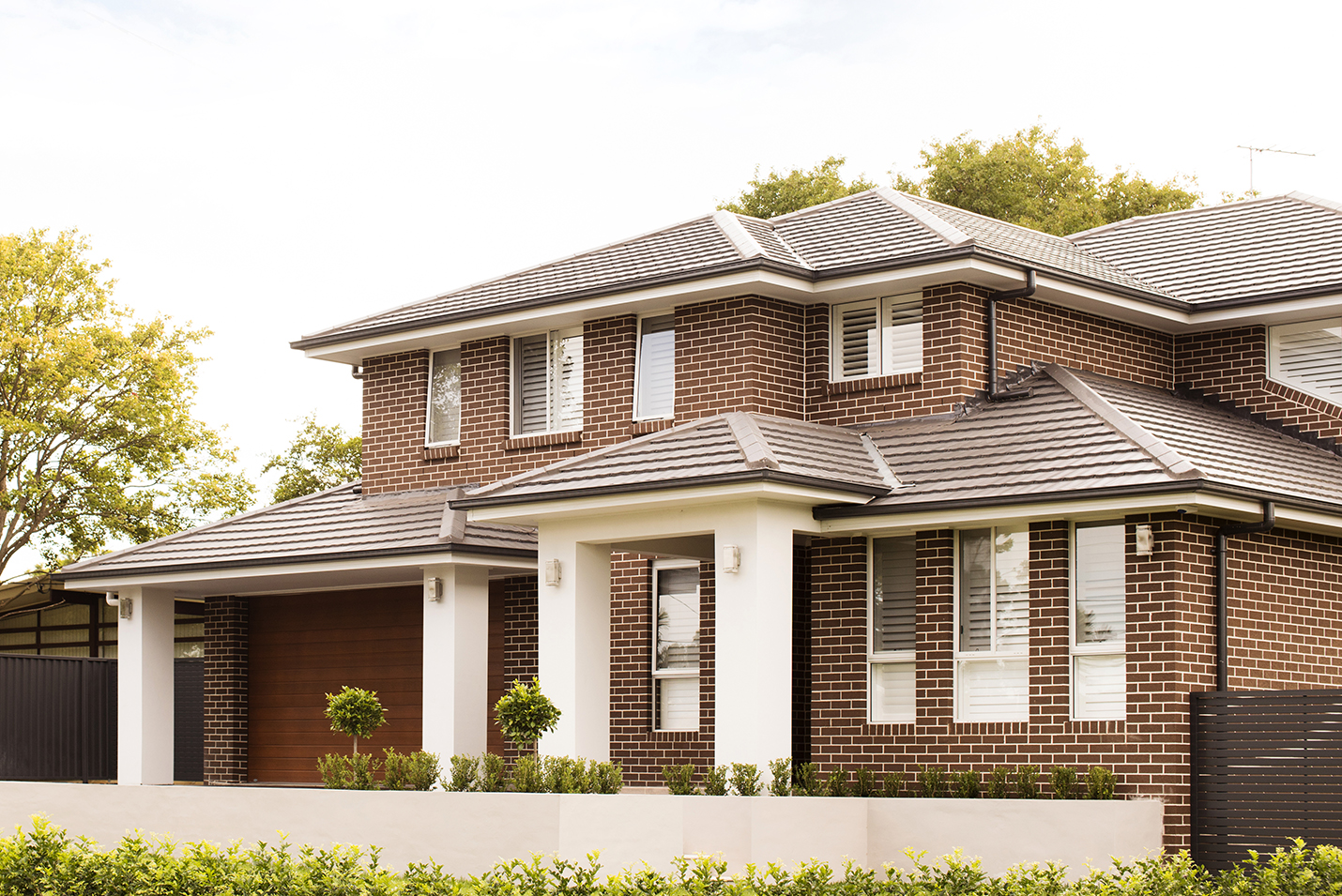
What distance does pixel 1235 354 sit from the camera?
20.3 metres

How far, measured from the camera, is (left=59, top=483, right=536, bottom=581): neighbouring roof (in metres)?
19.3

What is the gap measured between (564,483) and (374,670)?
20.6 feet

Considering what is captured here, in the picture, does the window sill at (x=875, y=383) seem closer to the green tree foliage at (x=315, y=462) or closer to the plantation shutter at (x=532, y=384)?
the plantation shutter at (x=532, y=384)

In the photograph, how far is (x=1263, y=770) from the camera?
48.5 feet

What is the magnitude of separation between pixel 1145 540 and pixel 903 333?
4.40 meters

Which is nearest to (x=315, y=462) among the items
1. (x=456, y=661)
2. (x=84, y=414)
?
(x=84, y=414)

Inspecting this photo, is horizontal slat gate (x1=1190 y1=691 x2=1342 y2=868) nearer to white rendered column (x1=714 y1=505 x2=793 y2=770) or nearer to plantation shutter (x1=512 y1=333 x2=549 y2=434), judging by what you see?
white rendered column (x1=714 y1=505 x2=793 y2=770)

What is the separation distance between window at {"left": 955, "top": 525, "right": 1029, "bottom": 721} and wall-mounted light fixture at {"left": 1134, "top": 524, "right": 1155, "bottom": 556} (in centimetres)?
130

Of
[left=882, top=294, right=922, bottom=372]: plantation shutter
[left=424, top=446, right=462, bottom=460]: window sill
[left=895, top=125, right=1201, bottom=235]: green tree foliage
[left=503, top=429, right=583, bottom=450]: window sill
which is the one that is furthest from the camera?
[left=895, top=125, right=1201, bottom=235]: green tree foliage

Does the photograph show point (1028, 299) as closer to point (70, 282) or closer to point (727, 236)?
point (727, 236)

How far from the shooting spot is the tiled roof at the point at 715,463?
16.3m

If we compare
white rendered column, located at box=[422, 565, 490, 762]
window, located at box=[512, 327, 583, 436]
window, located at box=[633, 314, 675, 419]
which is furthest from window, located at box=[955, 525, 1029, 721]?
window, located at box=[512, 327, 583, 436]

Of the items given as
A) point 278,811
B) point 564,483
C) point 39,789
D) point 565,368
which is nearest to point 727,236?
point 565,368

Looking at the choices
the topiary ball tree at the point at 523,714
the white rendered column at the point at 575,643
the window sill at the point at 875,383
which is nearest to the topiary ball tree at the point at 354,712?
the white rendered column at the point at 575,643
